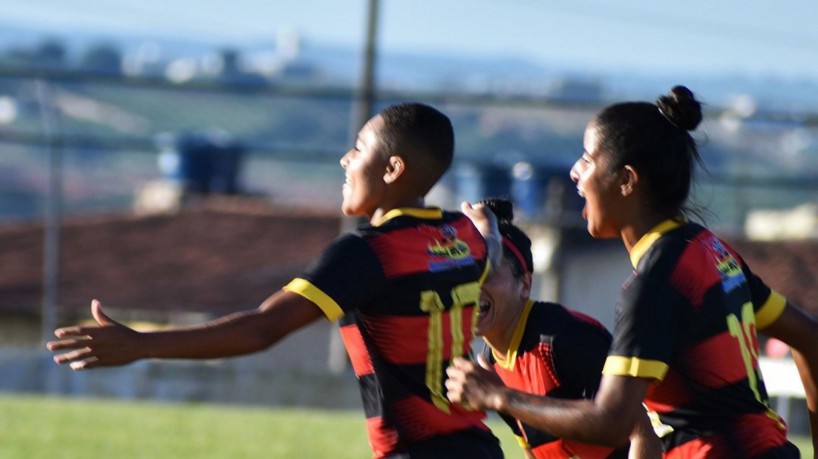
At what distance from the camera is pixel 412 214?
4.50m

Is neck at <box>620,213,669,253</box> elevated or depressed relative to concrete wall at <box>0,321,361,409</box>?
elevated

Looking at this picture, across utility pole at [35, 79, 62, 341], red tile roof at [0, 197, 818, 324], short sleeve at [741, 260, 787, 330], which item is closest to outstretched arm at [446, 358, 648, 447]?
short sleeve at [741, 260, 787, 330]

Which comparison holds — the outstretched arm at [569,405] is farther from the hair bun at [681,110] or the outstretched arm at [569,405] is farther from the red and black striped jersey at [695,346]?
the hair bun at [681,110]

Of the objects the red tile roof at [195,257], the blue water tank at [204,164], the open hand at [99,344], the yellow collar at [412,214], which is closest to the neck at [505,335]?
the yellow collar at [412,214]

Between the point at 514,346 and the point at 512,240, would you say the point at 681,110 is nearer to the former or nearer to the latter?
the point at 514,346

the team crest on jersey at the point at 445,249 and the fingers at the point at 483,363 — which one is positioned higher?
the team crest on jersey at the point at 445,249

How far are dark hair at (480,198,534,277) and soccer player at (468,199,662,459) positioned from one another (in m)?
0.06

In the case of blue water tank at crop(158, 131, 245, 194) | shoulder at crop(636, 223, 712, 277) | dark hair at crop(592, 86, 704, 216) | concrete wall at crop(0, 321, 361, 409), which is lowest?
blue water tank at crop(158, 131, 245, 194)

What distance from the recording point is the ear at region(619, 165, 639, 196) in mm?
3822

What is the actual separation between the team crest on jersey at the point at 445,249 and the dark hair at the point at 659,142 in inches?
28.8

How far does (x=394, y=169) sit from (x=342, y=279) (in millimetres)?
555

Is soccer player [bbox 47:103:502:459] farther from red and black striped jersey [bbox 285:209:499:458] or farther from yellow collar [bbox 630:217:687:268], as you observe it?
yellow collar [bbox 630:217:687:268]

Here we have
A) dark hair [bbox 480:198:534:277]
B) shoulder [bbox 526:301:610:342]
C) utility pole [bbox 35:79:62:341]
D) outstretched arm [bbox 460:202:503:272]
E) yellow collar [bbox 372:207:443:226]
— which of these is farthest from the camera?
utility pole [bbox 35:79:62:341]

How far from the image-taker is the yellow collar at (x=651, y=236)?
12.5ft
